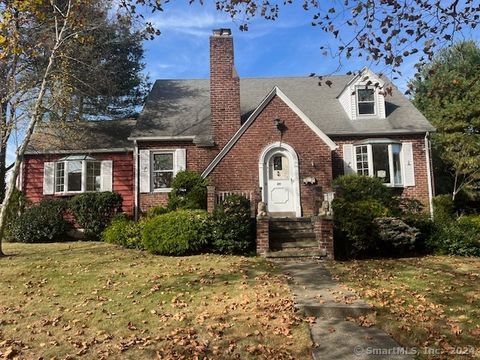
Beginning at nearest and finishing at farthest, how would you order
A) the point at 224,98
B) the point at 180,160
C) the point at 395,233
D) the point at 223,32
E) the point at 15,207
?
the point at 395,233 → the point at 15,207 → the point at 224,98 → the point at 180,160 → the point at 223,32

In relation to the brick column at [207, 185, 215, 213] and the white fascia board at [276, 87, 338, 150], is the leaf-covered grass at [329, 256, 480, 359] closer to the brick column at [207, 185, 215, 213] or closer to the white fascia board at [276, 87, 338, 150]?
the brick column at [207, 185, 215, 213]

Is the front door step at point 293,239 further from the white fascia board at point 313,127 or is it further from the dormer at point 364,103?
the dormer at point 364,103

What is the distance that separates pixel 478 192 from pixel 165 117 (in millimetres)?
15498

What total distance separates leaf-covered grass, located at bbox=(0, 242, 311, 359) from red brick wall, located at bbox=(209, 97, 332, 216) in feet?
15.5

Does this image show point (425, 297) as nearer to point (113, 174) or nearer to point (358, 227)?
point (358, 227)

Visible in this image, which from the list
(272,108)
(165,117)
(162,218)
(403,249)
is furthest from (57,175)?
(403,249)

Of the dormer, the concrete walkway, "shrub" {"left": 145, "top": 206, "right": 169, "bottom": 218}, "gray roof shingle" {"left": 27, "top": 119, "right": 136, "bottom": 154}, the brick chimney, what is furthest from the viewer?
"gray roof shingle" {"left": 27, "top": 119, "right": 136, "bottom": 154}

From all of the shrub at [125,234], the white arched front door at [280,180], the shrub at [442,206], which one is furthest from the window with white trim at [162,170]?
the shrub at [442,206]

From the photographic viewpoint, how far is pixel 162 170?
16.3 metres

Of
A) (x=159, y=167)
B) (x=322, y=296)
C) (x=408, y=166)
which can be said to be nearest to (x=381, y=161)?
(x=408, y=166)

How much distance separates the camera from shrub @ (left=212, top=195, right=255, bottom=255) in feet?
35.7

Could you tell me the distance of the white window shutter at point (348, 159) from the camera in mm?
15891

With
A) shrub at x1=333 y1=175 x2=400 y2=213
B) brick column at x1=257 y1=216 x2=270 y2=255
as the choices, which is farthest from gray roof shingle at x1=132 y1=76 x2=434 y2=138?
brick column at x1=257 y1=216 x2=270 y2=255

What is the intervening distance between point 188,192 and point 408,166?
28.1ft
